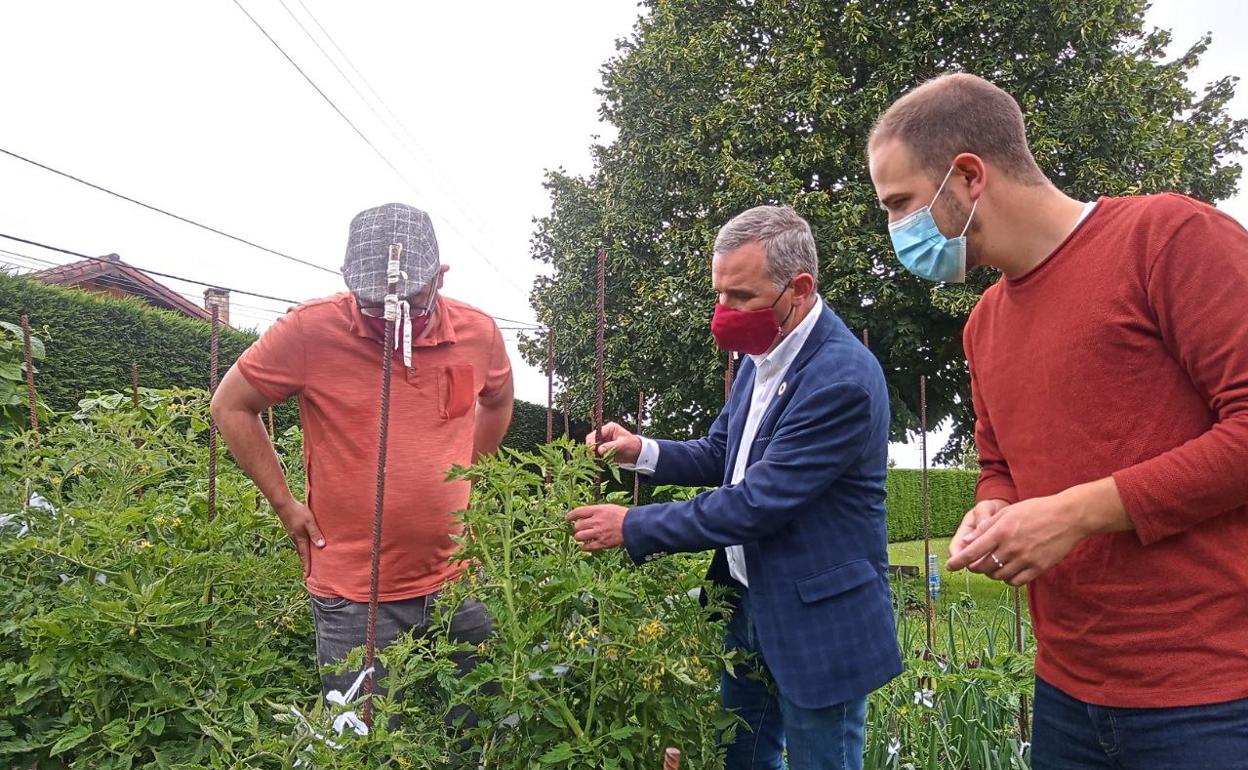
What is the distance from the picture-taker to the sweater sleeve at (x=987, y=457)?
167 cm

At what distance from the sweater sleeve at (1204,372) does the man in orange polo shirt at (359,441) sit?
1.50m

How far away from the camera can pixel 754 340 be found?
6.73ft

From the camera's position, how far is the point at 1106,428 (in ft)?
4.43

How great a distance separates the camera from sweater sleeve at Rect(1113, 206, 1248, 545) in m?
1.18

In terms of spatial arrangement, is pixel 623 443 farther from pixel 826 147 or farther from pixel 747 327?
pixel 826 147

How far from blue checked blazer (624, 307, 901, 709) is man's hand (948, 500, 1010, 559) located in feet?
1.14

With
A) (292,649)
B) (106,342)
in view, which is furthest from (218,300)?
(292,649)

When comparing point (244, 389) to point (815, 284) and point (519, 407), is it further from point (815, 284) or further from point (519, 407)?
point (519, 407)

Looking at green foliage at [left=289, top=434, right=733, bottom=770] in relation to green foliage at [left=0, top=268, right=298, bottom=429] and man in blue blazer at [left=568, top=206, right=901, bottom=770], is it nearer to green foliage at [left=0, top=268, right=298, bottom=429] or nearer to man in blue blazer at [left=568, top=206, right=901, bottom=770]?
man in blue blazer at [left=568, top=206, right=901, bottom=770]

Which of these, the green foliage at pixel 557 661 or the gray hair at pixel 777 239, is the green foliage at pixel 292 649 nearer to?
the green foliage at pixel 557 661

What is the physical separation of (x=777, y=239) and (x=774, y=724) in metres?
1.19

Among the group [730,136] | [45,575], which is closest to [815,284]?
[45,575]

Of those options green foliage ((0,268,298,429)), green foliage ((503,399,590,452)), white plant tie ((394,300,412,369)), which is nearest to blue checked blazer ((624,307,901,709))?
white plant tie ((394,300,412,369))

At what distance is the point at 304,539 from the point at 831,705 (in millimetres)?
1342
